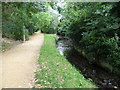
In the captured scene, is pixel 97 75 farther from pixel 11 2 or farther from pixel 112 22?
pixel 11 2

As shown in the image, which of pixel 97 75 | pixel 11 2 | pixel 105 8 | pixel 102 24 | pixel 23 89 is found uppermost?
pixel 11 2

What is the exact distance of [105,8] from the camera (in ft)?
15.4

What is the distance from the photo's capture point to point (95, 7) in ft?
17.0

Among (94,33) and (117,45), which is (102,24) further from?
(117,45)

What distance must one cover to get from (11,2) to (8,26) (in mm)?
1636

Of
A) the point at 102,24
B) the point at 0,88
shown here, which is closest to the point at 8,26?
the point at 0,88

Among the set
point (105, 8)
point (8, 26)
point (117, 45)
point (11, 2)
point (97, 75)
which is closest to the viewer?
point (117, 45)

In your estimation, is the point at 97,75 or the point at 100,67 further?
the point at 100,67

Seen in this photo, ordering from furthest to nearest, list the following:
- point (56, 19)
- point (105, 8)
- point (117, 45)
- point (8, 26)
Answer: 1. point (56, 19)
2. point (8, 26)
3. point (105, 8)
4. point (117, 45)

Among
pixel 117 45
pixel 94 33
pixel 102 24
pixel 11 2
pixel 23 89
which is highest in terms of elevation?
Answer: pixel 11 2

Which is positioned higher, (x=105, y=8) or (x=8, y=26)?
(x=105, y=8)

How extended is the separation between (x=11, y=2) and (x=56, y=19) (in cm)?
1740

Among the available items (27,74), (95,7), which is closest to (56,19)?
(95,7)

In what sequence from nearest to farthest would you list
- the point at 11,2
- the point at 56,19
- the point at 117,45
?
1. the point at 117,45
2. the point at 11,2
3. the point at 56,19
